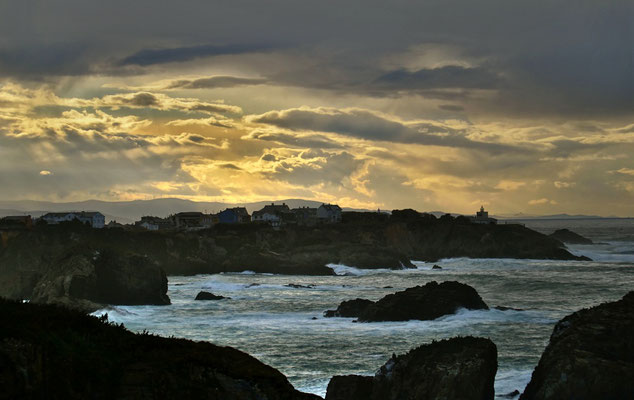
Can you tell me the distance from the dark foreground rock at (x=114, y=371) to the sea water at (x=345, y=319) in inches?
626

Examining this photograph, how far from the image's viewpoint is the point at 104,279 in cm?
6694

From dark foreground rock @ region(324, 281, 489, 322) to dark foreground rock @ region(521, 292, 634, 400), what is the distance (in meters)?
24.1

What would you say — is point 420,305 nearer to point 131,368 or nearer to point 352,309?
point 352,309

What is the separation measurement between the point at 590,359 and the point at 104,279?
52535 millimetres

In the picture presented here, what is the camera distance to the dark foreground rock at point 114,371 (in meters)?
15.1

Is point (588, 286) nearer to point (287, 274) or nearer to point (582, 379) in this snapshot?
point (287, 274)

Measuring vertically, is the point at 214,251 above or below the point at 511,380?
above

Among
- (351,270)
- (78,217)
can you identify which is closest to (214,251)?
(351,270)

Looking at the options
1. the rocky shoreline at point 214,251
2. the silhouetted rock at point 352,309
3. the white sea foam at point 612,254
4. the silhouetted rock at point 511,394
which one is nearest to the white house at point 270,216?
the rocky shoreline at point 214,251

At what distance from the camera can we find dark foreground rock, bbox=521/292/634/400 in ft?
76.4

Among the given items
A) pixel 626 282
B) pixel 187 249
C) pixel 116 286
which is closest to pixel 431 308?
pixel 116 286

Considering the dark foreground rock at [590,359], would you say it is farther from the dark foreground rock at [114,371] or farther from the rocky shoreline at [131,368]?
the dark foreground rock at [114,371]

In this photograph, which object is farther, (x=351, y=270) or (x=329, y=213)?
(x=329, y=213)

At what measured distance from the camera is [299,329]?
49.9 metres
